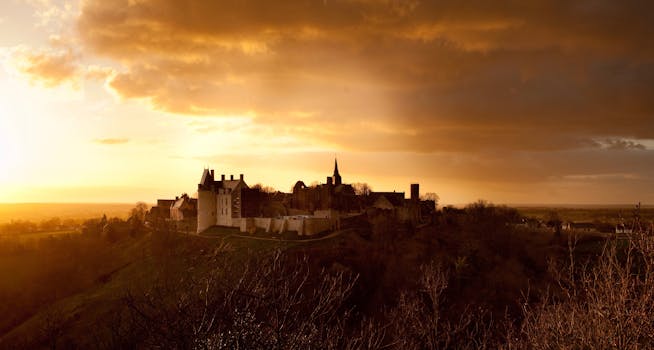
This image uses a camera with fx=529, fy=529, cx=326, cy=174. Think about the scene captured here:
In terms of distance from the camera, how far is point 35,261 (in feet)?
252

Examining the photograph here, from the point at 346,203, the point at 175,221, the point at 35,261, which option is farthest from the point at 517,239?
the point at 35,261

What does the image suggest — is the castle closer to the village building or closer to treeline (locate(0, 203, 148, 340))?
the village building

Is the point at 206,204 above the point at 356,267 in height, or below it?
above

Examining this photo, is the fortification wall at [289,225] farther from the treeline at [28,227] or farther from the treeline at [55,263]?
the treeline at [28,227]

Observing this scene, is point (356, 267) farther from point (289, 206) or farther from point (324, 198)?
point (289, 206)

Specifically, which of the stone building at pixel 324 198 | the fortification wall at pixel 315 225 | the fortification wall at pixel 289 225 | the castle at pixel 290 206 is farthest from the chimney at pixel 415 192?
the fortification wall at pixel 315 225

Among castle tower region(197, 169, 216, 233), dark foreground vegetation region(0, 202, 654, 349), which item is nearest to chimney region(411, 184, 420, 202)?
dark foreground vegetation region(0, 202, 654, 349)

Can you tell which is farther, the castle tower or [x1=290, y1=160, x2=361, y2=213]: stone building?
[x1=290, y1=160, x2=361, y2=213]: stone building

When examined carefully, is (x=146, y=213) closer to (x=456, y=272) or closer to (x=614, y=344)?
(x=456, y=272)

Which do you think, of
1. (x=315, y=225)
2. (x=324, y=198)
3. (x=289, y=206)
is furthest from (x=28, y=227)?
(x=315, y=225)

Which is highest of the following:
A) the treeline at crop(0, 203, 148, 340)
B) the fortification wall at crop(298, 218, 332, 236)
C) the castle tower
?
the castle tower

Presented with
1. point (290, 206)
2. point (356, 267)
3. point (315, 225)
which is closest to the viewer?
point (356, 267)

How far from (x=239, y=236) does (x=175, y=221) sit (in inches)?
818

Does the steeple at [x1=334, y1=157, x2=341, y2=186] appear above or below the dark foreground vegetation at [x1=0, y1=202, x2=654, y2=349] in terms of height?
above
